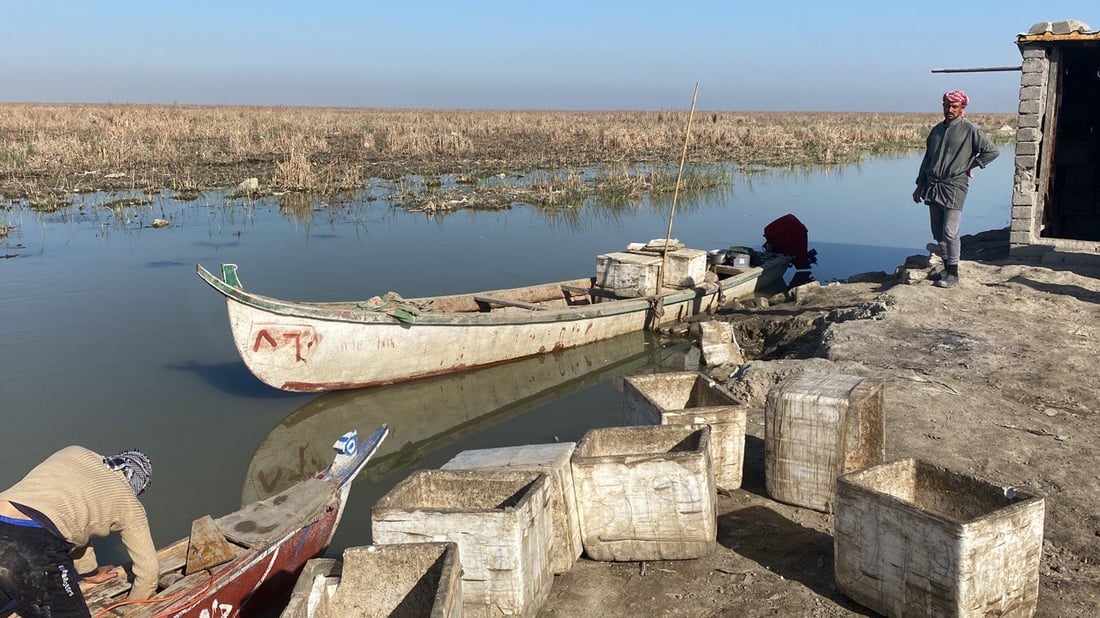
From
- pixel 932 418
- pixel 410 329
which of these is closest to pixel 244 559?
pixel 932 418

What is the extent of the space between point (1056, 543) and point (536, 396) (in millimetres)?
6161

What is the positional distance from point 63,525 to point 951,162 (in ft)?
29.3

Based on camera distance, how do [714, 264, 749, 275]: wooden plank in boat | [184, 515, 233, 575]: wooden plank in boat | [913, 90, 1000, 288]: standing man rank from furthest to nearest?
[714, 264, 749, 275]: wooden plank in boat < [913, 90, 1000, 288]: standing man < [184, 515, 233, 575]: wooden plank in boat

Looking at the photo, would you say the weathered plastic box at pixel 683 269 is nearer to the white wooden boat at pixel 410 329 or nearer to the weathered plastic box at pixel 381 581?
the white wooden boat at pixel 410 329

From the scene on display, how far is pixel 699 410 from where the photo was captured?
17.5 feet

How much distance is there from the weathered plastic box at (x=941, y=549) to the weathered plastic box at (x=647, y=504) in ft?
2.35

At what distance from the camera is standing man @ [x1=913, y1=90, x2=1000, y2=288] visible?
30.5 ft

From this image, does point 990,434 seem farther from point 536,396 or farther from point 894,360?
point 536,396

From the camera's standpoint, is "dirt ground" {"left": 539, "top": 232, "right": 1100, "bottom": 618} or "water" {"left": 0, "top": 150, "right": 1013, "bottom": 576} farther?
"water" {"left": 0, "top": 150, "right": 1013, "bottom": 576}

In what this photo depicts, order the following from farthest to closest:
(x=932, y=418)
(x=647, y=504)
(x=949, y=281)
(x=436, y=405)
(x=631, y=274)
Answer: (x=631, y=274)
(x=949, y=281)
(x=436, y=405)
(x=932, y=418)
(x=647, y=504)

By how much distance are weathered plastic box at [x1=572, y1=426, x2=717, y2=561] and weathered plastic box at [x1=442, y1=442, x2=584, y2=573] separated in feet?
0.21

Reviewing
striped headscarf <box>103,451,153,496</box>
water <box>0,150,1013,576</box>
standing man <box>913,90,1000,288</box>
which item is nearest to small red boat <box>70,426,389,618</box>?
striped headscarf <box>103,451,153,496</box>

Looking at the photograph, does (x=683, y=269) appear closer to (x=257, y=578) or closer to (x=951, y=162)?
(x=951, y=162)

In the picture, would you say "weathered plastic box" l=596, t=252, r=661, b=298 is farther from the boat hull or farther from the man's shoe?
the boat hull
